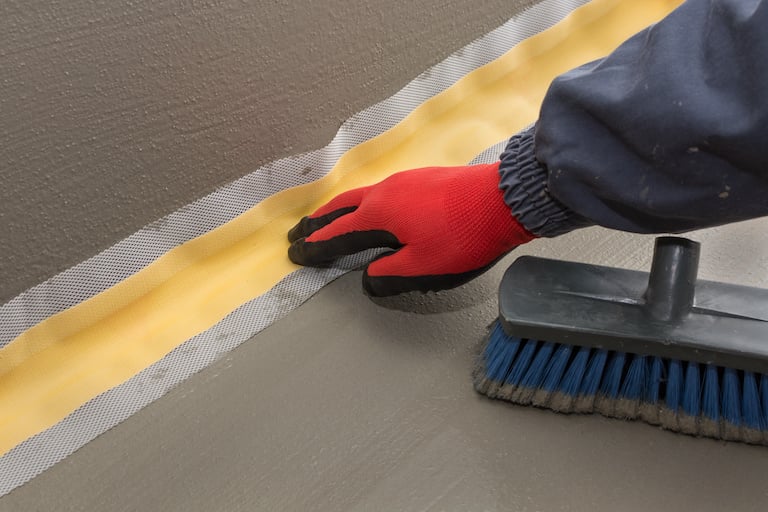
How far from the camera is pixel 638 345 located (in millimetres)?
760

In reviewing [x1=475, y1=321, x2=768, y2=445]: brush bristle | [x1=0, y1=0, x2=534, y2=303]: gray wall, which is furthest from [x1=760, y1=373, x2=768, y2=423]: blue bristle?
[x1=0, y1=0, x2=534, y2=303]: gray wall

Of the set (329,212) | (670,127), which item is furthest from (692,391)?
(329,212)

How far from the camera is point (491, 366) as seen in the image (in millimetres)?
812

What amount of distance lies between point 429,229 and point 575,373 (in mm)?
214

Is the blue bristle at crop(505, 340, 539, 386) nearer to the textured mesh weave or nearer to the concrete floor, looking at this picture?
the concrete floor

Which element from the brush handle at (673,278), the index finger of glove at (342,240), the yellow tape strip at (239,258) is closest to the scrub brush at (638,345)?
the brush handle at (673,278)

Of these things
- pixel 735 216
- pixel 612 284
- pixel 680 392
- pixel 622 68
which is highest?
pixel 622 68

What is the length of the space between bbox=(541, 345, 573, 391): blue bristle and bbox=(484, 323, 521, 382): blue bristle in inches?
1.6

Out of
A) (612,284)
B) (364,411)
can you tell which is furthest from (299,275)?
(612,284)

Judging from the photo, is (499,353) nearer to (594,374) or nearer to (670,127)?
(594,374)

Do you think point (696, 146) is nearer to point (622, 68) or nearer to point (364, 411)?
point (622, 68)

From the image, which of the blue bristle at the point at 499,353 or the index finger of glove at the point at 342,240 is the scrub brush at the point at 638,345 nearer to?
the blue bristle at the point at 499,353

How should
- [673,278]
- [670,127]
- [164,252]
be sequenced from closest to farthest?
[670,127] → [673,278] → [164,252]

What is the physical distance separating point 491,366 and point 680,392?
0.64ft
